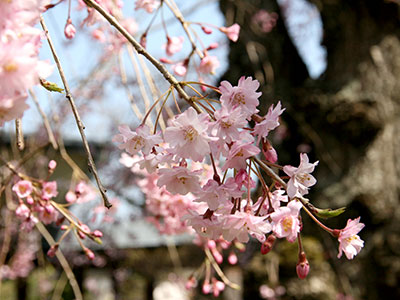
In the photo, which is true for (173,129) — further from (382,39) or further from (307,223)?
(382,39)

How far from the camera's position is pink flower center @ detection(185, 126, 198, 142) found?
0.60 m

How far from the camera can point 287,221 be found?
0.61 metres

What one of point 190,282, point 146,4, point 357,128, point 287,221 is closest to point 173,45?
point 146,4

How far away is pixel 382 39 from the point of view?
2.50 metres

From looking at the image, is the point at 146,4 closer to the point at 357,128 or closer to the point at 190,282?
the point at 190,282

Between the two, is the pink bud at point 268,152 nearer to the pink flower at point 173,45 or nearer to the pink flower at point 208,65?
the pink flower at point 208,65

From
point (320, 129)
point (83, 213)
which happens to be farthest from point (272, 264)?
point (83, 213)

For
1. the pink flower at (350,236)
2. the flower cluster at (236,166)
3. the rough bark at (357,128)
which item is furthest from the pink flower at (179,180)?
the rough bark at (357,128)

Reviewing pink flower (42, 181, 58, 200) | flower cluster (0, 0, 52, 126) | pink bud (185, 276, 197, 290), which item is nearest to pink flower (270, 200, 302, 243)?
flower cluster (0, 0, 52, 126)

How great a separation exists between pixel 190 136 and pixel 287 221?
0.19 metres

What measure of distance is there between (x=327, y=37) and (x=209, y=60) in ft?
5.99

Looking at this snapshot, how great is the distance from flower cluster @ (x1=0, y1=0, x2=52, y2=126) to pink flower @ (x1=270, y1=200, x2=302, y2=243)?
0.37 metres

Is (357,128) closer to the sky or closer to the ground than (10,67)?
closer to the ground

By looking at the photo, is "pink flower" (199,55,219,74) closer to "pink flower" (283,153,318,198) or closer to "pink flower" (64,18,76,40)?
"pink flower" (64,18,76,40)
